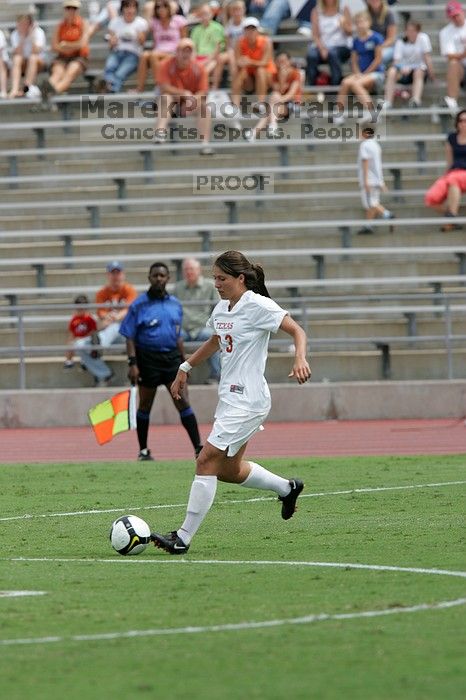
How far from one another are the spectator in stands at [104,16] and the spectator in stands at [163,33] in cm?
144

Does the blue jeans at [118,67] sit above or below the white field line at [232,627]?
above

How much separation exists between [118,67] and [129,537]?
64.9 ft

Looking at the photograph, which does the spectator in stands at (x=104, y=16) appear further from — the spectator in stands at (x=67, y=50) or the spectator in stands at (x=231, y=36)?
the spectator in stands at (x=231, y=36)

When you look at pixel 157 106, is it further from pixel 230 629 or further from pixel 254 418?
pixel 230 629

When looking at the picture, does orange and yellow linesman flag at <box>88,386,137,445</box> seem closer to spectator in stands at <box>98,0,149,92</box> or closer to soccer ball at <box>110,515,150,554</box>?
soccer ball at <box>110,515,150,554</box>

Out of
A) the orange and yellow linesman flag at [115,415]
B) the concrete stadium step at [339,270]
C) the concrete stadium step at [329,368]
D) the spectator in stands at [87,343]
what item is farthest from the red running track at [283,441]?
the concrete stadium step at [339,270]

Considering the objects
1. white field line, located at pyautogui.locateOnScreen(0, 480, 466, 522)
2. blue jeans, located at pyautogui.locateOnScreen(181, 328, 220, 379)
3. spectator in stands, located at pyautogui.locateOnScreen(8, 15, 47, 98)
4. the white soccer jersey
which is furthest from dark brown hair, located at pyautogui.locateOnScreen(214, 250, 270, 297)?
spectator in stands, located at pyautogui.locateOnScreen(8, 15, 47, 98)

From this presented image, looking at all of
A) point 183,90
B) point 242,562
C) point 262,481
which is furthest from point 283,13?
point 242,562

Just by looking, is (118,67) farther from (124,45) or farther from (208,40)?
(208,40)

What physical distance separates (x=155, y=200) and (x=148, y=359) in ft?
31.0

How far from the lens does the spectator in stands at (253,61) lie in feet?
87.6

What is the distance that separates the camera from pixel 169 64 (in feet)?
88.4

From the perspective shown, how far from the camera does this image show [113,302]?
22.7 metres

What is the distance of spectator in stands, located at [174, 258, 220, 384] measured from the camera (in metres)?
21.8
